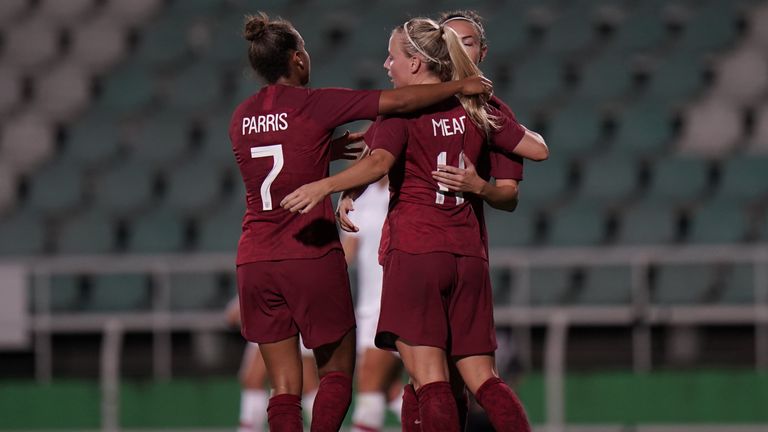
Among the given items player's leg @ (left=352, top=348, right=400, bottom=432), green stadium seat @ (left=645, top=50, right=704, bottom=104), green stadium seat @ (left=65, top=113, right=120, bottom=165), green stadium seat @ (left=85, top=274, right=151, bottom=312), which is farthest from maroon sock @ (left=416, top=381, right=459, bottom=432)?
green stadium seat @ (left=65, top=113, right=120, bottom=165)

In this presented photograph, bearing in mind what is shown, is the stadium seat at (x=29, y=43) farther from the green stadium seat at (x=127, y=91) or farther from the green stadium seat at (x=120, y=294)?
the green stadium seat at (x=120, y=294)

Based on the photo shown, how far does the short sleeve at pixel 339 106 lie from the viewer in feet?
16.1

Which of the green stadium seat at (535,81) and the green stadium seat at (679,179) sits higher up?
the green stadium seat at (535,81)

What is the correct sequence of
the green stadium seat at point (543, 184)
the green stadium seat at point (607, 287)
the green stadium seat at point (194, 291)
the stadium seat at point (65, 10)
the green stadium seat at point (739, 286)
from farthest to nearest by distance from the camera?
the stadium seat at point (65, 10) < the green stadium seat at point (543, 184) < the green stadium seat at point (194, 291) < the green stadium seat at point (607, 287) < the green stadium seat at point (739, 286)

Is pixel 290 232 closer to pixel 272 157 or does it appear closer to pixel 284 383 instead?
pixel 272 157

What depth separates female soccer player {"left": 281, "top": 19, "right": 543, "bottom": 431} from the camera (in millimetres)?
4867

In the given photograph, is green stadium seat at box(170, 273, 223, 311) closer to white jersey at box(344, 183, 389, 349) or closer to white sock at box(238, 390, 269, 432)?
white sock at box(238, 390, 269, 432)

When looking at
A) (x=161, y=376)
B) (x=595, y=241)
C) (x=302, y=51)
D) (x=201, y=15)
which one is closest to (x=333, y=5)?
(x=201, y=15)

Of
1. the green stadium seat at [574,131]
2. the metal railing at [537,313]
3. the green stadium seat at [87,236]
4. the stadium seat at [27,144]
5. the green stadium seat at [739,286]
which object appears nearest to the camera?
the metal railing at [537,313]

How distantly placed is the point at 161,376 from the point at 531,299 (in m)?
2.71

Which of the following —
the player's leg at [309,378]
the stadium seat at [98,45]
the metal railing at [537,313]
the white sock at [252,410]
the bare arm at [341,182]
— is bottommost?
the white sock at [252,410]

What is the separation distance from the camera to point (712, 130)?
1188cm

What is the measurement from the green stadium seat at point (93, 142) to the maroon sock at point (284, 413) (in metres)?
7.78

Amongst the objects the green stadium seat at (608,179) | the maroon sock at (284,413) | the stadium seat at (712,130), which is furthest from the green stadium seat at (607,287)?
the maroon sock at (284,413)
